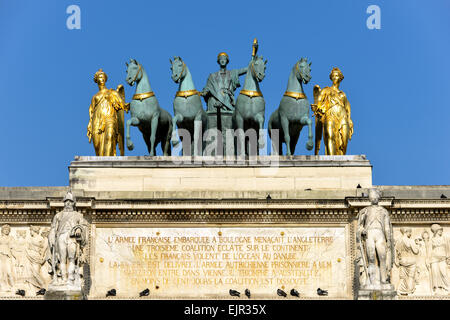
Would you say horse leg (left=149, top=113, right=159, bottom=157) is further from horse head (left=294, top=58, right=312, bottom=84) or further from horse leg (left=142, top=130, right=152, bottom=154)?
horse head (left=294, top=58, right=312, bottom=84)

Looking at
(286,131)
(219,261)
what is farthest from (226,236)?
(286,131)

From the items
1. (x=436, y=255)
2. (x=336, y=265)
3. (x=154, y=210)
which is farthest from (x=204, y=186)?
(x=436, y=255)

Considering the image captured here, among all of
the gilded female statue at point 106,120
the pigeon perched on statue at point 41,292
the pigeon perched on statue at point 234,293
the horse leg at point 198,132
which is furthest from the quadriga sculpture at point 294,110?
the pigeon perched on statue at point 41,292

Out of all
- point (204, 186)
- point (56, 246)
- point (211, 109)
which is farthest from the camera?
point (211, 109)

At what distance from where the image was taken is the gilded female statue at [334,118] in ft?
154

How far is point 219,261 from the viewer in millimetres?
43375

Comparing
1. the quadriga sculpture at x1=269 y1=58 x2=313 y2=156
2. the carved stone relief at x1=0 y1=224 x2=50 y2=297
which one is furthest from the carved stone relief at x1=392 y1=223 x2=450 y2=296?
the carved stone relief at x1=0 y1=224 x2=50 y2=297

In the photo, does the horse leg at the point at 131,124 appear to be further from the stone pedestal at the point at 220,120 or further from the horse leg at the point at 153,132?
the stone pedestal at the point at 220,120

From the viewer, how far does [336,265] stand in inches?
1704

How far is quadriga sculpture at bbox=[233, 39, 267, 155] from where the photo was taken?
4703cm

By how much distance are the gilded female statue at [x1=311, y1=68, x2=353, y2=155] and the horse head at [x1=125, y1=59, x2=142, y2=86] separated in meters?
6.28

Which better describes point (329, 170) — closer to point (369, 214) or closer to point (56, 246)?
point (369, 214)

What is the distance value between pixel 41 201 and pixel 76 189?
1363 millimetres

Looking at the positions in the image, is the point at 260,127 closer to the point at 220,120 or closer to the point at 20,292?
the point at 220,120
